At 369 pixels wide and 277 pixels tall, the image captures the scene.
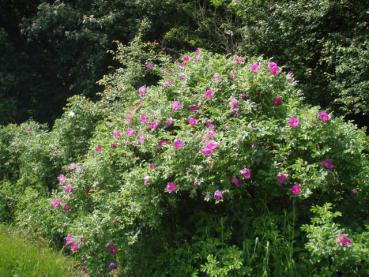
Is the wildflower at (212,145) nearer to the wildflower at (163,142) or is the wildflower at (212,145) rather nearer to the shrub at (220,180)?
the shrub at (220,180)

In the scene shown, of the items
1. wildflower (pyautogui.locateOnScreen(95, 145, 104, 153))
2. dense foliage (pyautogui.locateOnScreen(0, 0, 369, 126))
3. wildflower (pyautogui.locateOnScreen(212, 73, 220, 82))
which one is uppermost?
wildflower (pyautogui.locateOnScreen(212, 73, 220, 82))

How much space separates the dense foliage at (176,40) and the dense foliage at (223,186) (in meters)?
2.00

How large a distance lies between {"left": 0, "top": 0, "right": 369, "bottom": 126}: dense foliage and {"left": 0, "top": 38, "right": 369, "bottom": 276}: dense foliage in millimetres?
2002

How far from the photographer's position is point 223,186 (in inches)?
121

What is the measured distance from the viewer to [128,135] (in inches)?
144

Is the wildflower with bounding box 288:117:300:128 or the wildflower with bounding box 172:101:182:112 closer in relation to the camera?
the wildflower with bounding box 288:117:300:128

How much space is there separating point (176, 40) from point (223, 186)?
5168 mm

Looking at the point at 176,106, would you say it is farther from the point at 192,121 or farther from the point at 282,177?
the point at 282,177

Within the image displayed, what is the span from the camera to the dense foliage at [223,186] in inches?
118

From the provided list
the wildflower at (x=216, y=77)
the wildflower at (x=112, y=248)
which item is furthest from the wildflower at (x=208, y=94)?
the wildflower at (x=112, y=248)

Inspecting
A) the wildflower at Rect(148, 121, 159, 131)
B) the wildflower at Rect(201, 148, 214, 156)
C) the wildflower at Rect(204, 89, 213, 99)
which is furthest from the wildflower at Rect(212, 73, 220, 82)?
the wildflower at Rect(201, 148, 214, 156)

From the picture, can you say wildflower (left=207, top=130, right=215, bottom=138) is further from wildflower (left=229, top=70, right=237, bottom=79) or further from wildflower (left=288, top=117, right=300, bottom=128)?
wildflower (left=229, top=70, right=237, bottom=79)

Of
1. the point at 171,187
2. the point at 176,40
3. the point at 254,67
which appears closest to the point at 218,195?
the point at 171,187

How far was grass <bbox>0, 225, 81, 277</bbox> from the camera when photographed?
367cm
